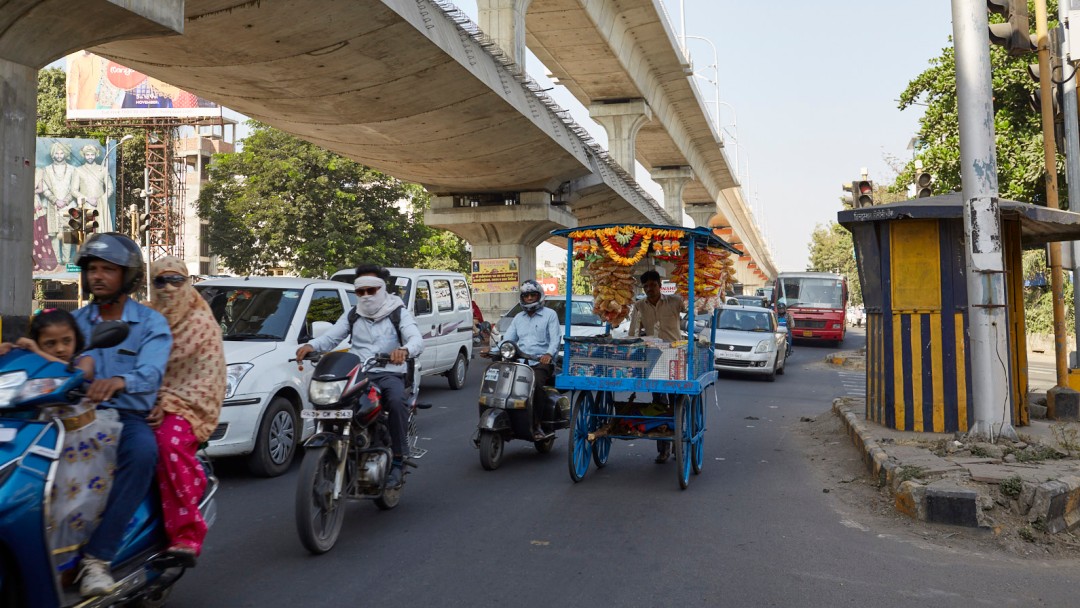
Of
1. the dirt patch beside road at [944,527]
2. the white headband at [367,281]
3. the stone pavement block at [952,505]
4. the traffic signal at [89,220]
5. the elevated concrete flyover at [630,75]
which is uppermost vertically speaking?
the elevated concrete flyover at [630,75]

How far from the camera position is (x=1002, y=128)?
19109 mm

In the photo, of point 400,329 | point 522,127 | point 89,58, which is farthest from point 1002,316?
point 89,58

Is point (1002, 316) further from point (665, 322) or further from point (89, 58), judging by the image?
point (89, 58)

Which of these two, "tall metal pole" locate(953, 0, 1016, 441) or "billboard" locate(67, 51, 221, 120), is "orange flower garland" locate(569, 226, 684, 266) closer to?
"tall metal pole" locate(953, 0, 1016, 441)

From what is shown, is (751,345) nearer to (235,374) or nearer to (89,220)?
(235,374)

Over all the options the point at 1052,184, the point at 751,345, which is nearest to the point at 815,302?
the point at 751,345

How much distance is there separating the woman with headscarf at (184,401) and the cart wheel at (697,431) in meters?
4.71

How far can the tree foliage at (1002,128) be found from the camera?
18.5 m

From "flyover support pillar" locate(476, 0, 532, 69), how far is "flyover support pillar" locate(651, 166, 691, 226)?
1083 inches

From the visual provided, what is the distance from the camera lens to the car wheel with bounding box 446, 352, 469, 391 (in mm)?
15125

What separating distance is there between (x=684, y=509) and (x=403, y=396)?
2.33 metres

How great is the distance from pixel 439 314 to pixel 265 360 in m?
6.74

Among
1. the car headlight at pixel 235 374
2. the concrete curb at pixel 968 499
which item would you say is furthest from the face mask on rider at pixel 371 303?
the concrete curb at pixel 968 499

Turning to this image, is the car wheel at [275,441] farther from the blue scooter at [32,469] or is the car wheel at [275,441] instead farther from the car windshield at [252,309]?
the blue scooter at [32,469]
